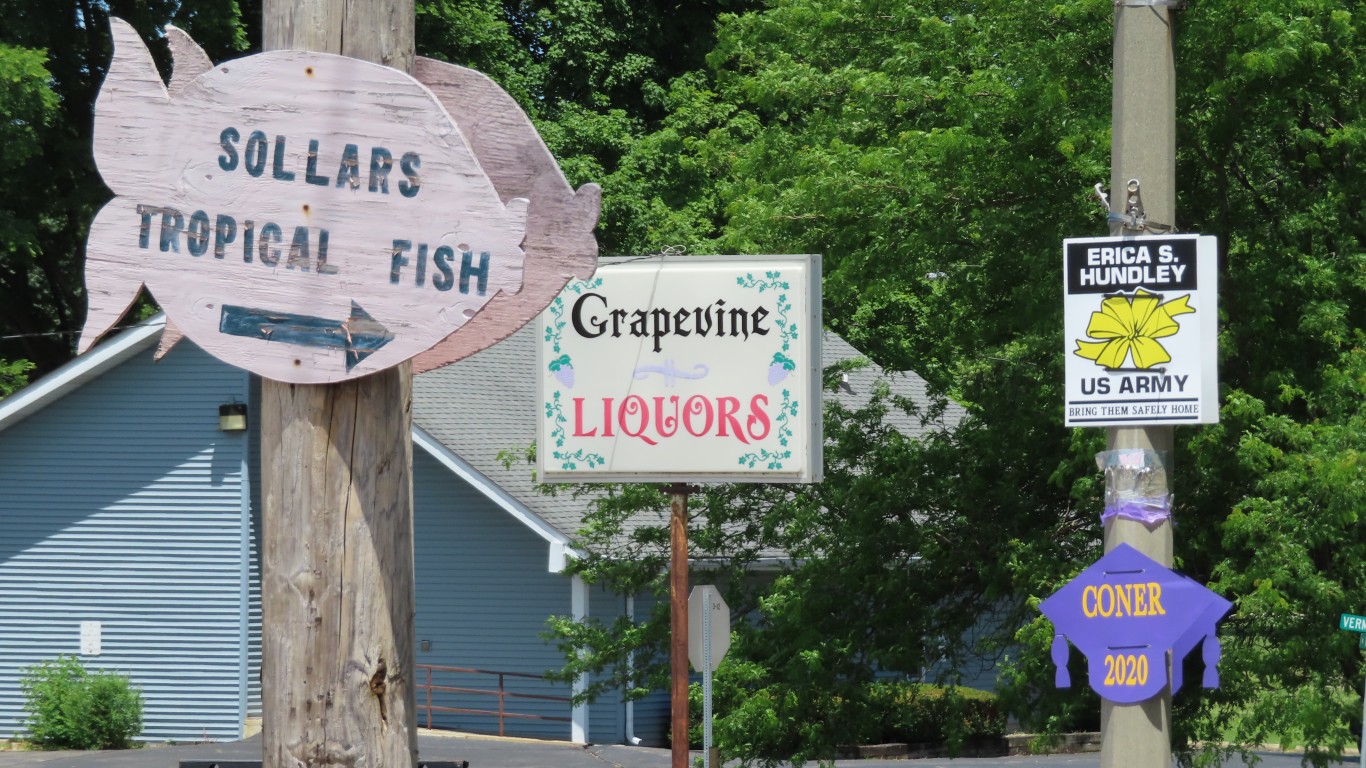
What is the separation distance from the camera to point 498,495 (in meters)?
22.2

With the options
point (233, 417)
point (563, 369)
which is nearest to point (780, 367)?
point (563, 369)

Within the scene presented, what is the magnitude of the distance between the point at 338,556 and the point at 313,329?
0.50 m

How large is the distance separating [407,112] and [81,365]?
20.5m

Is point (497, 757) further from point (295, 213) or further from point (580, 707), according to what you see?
point (295, 213)

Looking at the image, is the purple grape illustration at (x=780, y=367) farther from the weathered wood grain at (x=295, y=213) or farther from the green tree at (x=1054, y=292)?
the weathered wood grain at (x=295, y=213)

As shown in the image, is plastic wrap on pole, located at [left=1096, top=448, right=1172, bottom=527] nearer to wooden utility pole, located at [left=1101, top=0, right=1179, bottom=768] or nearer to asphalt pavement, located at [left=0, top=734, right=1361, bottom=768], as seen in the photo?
wooden utility pole, located at [left=1101, top=0, right=1179, bottom=768]

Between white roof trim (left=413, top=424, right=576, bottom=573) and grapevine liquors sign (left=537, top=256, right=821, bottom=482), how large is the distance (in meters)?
8.95

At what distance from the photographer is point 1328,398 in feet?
33.6

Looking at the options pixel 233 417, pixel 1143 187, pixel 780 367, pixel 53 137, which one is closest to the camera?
pixel 1143 187

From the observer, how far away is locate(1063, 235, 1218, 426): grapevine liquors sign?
18.2 feet

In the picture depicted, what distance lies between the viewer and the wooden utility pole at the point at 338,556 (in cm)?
355

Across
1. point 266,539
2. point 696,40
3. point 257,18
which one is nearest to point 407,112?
point 266,539

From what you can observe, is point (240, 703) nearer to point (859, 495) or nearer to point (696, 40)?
point (859, 495)

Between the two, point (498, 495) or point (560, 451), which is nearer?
point (560, 451)
